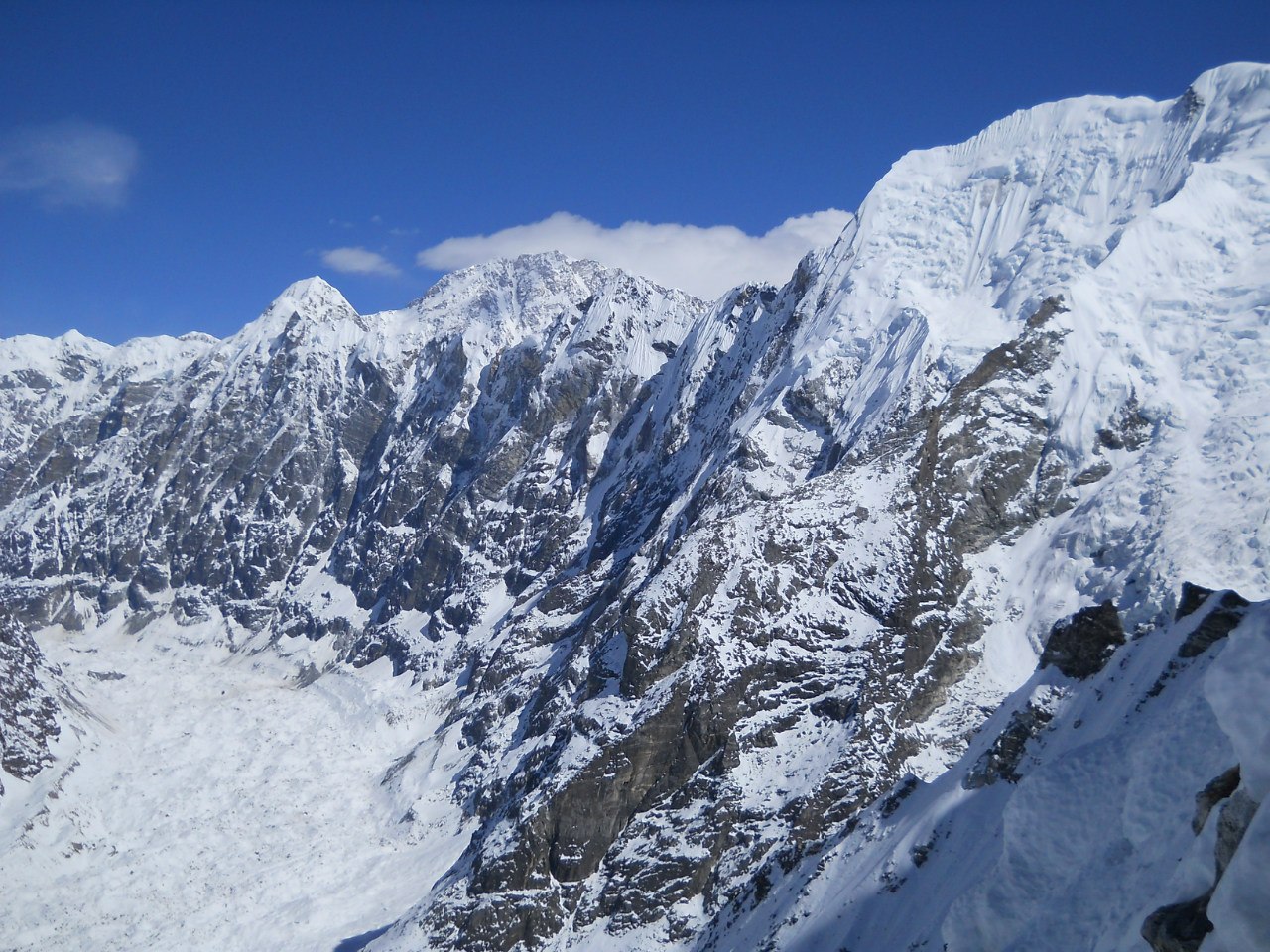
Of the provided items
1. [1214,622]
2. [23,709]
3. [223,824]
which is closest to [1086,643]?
[1214,622]

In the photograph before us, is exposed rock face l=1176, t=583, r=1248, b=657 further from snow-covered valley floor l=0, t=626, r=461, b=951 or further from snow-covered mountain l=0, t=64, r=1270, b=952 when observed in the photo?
snow-covered valley floor l=0, t=626, r=461, b=951

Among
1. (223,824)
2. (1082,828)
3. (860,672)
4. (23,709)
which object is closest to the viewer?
(1082,828)

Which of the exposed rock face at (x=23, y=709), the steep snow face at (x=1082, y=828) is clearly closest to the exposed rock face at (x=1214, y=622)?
the steep snow face at (x=1082, y=828)

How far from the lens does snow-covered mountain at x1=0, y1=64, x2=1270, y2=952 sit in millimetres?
37062

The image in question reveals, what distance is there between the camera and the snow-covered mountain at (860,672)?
122 feet

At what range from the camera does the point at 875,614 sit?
277ft

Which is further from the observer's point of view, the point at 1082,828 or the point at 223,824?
the point at 223,824

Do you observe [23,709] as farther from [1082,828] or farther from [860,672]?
[1082,828]

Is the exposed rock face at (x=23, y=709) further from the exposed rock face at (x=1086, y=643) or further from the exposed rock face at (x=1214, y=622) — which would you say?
the exposed rock face at (x=1214, y=622)

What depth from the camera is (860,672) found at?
79688 mm

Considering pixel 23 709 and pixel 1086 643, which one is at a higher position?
pixel 23 709

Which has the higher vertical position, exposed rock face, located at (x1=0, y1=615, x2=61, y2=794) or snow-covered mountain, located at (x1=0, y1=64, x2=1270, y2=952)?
exposed rock face, located at (x1=0, y1=615, x2=61, y2=794)

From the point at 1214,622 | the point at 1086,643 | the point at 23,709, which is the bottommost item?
the point at 1214,622

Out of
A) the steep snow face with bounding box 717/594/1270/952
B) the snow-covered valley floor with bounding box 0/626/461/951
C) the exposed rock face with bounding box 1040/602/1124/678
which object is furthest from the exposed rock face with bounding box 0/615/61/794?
the exposed rock face with bounding box 1040/602/1124/678
